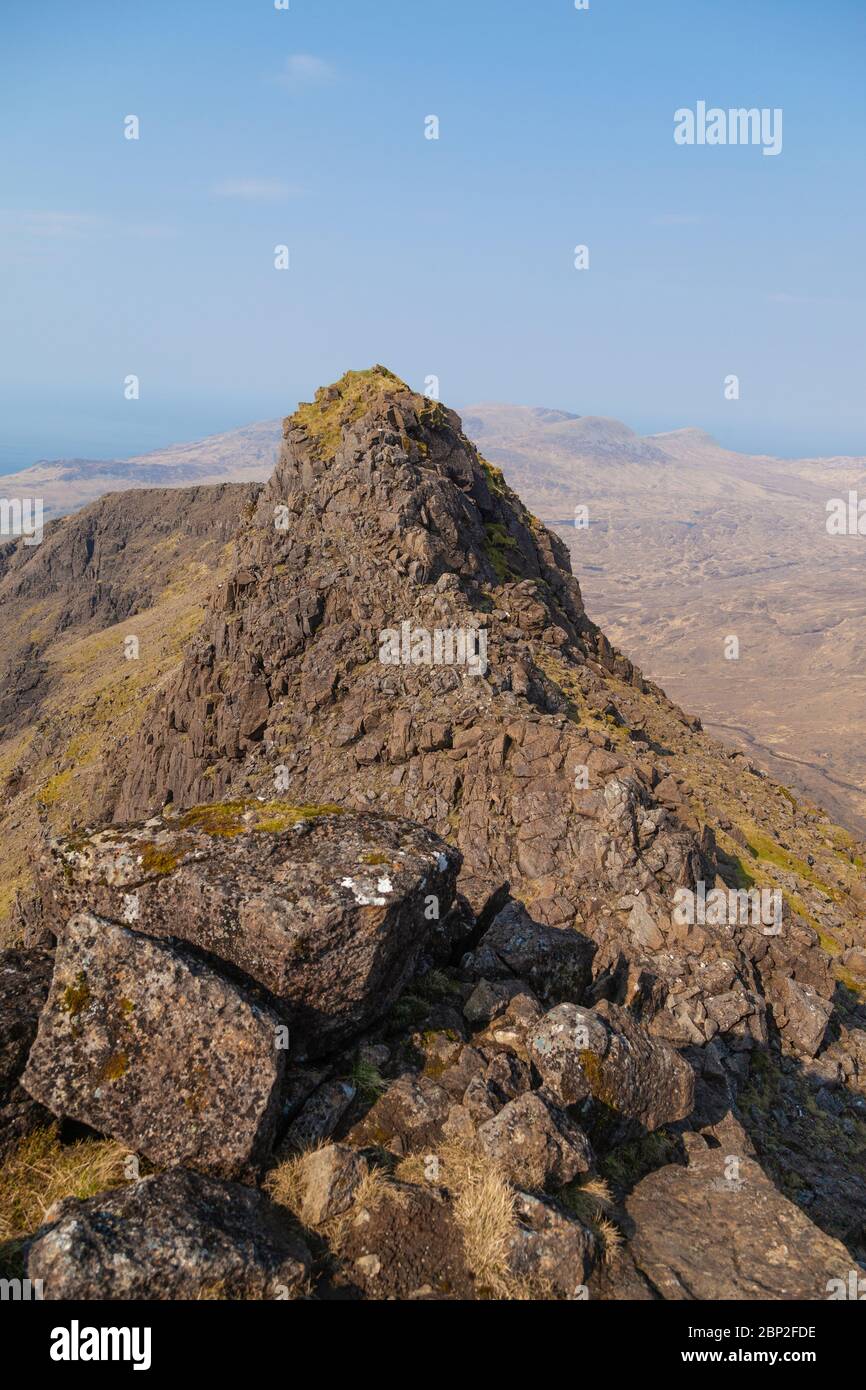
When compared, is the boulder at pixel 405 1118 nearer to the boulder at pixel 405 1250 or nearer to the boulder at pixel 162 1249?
the boulder at pixel 405 1250

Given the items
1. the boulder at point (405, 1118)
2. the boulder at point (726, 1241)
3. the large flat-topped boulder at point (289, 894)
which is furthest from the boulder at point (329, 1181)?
the boulder at point (726, 1241)

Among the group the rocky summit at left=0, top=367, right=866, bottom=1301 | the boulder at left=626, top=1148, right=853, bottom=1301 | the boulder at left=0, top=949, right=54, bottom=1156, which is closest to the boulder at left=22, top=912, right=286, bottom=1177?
the rocky summit at left=0, top=367, right=866, bottom=1301

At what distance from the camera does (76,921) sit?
10.9 m

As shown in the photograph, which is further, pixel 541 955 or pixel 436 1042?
pixel 541 955

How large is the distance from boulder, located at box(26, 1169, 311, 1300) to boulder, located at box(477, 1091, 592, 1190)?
2.93 meters

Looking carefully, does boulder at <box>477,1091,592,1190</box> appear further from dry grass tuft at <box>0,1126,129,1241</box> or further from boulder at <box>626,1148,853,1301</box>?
dry grass tuft at <box>0,1126,129,1241</box>

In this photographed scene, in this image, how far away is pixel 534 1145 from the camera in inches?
427

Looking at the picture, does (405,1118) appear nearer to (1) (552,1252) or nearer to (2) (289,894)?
(1) (552,1252)

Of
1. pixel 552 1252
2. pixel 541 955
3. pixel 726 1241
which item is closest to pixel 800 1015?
pixel 541 955

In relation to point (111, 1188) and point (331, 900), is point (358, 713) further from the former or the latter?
point (111, 1188)

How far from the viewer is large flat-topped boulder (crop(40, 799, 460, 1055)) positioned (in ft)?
38.0

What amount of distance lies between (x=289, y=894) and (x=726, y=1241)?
25.8ft
